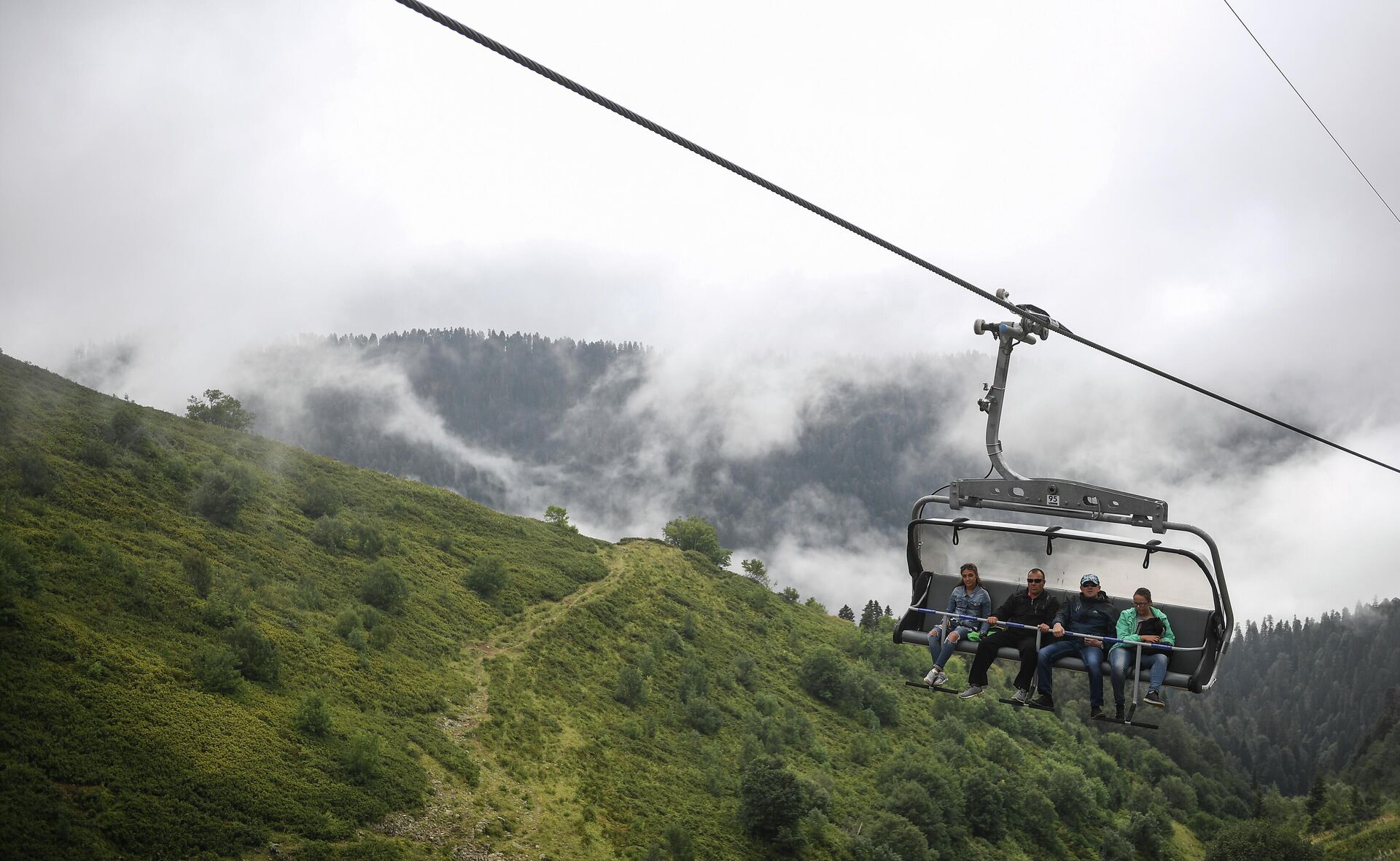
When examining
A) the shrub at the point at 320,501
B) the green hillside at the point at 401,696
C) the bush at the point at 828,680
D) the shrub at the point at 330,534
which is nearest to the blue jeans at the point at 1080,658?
the green hillside at the point at 401,696

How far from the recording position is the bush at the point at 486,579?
66.9 meters

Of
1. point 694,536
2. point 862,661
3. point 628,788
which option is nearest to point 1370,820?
point 862,661

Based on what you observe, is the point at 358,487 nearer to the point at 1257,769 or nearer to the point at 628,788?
the point at 628,788

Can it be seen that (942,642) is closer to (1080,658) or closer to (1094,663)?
(1080,658)

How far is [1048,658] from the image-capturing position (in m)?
15.3

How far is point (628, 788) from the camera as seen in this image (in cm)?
4909

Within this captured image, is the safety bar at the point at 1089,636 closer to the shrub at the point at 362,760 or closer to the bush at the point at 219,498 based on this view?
the shrub at the point at 362,760

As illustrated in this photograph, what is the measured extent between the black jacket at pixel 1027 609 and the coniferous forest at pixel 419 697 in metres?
25.0

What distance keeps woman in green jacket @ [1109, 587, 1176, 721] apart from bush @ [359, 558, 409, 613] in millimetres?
49248

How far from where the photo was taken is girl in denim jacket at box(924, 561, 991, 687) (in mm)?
16234

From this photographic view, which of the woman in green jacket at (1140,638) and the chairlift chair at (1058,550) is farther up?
the chairlift chair at (1058,550)

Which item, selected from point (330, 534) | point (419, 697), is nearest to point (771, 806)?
point (419, 697)

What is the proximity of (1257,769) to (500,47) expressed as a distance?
22646cm

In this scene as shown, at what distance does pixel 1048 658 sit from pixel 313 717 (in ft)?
105
